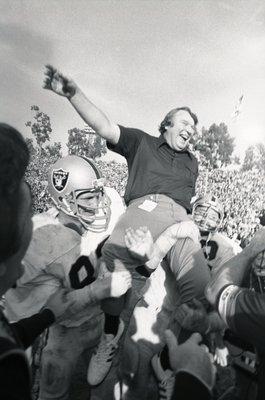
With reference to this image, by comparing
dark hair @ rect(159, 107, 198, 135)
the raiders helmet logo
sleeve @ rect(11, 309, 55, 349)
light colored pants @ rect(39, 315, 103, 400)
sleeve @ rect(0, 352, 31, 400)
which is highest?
dark hair @ rect(159, 107, 198, 135)

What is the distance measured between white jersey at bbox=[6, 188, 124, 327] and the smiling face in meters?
1.42

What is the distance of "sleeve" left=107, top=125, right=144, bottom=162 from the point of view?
2938 millimetres

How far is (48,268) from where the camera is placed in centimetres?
229

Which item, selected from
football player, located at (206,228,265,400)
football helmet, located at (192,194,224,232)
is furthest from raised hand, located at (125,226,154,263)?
football helmet, located at (192,194,224,232)

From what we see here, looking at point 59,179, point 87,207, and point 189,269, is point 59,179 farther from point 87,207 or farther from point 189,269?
point 189,269

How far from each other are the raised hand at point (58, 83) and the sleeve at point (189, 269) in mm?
1492

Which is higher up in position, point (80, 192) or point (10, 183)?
point (10, 183)

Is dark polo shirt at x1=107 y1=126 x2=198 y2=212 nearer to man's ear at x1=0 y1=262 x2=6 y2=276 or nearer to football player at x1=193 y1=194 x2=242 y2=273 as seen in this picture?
football player at x1=193 y1=194 x2=242 y2=273

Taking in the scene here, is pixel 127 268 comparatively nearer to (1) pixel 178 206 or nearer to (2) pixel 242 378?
(1) pixel 178 206

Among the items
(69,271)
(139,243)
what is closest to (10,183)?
(139,243)

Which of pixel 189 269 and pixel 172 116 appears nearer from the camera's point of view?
pixel 189 269

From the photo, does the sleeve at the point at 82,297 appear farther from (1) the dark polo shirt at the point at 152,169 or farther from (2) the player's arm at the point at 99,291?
(1) the dark polo shirt at the point at 152,169

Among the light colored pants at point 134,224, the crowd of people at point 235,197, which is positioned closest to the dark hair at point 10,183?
the light colored pants at point 134,224

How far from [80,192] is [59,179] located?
0.80 feet
